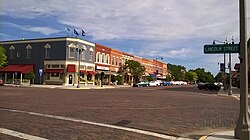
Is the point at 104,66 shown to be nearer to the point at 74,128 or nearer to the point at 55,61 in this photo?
the point at 55,61

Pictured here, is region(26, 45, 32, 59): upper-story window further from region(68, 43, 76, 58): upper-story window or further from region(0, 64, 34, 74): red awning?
region(68, 43, 76, 58): upper-story window

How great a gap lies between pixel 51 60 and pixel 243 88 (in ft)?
164

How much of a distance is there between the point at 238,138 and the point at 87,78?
5263cm

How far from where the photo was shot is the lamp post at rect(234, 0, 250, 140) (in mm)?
8062

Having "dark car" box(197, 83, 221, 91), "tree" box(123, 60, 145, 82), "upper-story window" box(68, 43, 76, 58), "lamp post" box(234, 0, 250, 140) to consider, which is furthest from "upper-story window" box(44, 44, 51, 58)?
"lamp post" box(234, 0, 250, 140)

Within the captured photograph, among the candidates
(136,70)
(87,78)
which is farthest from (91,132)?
(136,70)

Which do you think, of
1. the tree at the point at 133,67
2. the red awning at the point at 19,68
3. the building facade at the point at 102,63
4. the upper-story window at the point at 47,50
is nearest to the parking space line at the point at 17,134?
the upper-story window at the point at 47,50

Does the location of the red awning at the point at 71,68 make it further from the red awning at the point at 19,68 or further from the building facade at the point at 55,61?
the red awning at the point at 19,68

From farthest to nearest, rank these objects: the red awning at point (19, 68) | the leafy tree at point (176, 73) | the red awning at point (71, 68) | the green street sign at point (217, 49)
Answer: the leafy tree at point (176, 73)
the red awning at point (19, 68)
the red awning at point (71, 68)
the green street sign at point (217, 49)

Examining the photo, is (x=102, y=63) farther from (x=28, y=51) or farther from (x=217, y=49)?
(x=217, y=49)


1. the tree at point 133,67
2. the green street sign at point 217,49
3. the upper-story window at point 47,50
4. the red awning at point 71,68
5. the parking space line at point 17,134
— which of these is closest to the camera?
the parking space line at point 17,134

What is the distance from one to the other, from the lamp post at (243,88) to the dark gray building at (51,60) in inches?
1748

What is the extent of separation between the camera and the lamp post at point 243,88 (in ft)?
26.5

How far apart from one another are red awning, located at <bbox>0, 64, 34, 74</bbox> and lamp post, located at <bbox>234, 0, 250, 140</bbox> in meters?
51.1
